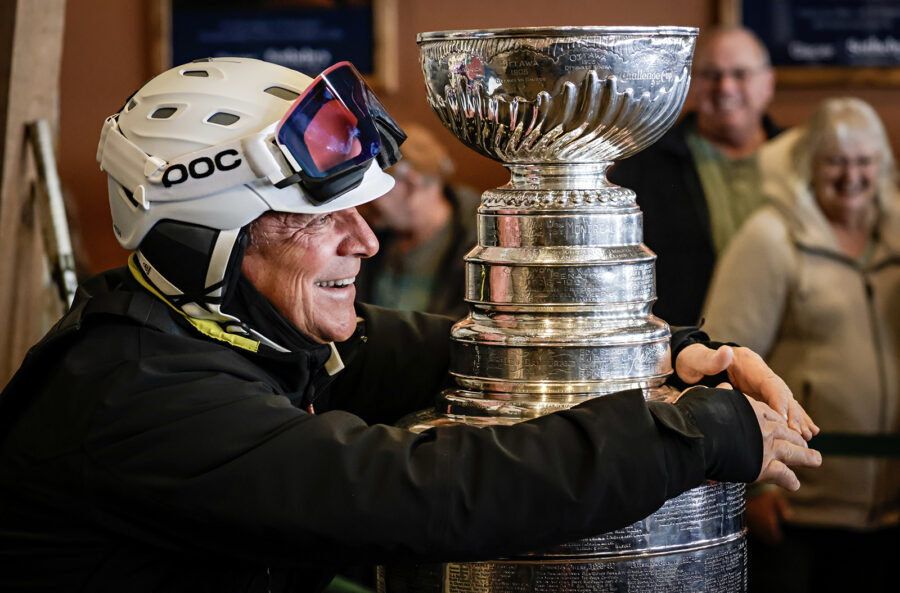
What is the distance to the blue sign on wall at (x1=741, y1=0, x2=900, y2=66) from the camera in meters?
4.94

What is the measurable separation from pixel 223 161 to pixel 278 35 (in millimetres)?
3859

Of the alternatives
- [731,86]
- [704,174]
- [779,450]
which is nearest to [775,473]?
[779,450]

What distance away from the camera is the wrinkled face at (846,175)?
11.8 feet

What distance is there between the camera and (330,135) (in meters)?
1.54

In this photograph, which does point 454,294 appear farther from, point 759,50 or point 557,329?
point 557,329

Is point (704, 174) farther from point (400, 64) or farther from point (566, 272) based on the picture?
point (566, 272)

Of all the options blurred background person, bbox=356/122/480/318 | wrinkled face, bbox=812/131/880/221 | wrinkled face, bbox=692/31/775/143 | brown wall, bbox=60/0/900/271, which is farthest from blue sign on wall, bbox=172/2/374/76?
wrinkled face, bbox=812/131/880/221

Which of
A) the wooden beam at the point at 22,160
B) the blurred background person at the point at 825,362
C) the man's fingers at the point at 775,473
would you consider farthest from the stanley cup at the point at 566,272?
the blurred background person at the point at 825,362

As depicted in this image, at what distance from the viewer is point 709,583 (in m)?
1.47

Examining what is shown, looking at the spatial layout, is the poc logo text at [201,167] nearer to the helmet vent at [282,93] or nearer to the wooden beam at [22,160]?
the helmet vent at [282,93]

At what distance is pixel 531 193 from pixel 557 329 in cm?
17

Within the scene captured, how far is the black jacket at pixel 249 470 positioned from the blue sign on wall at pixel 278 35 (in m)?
3.73

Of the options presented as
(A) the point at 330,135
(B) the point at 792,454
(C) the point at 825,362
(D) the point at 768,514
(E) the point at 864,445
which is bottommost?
(D) the point at 768,514

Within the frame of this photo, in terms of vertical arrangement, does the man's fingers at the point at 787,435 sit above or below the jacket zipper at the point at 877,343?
above
